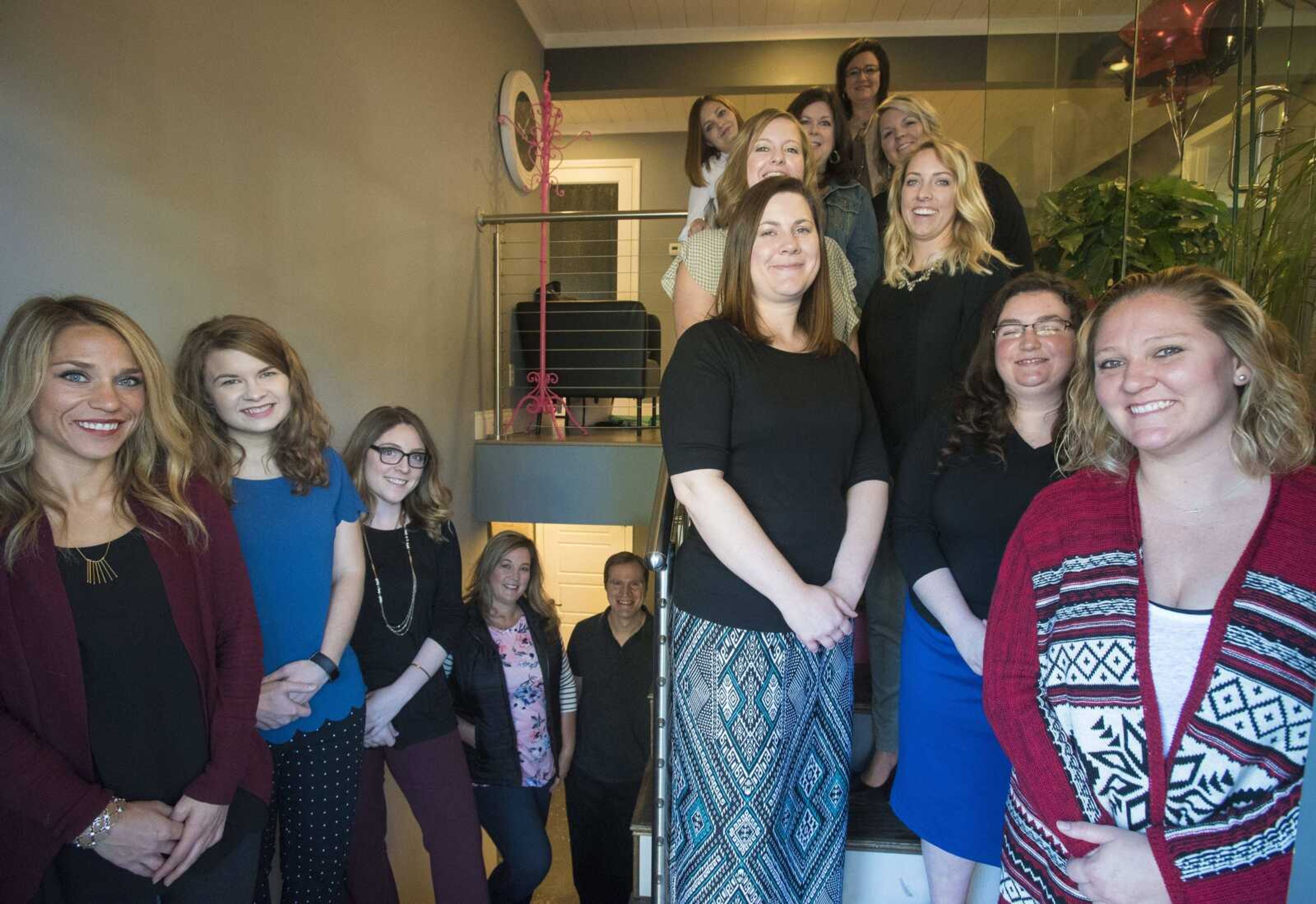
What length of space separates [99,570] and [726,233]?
126 cm

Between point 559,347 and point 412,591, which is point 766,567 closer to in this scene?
point 412,591

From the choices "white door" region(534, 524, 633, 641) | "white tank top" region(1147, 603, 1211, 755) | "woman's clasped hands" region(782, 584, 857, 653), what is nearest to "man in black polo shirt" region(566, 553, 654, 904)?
"woman's clasped hands" region(782, 584, 857, 653)

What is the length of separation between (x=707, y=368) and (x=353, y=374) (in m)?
1.92

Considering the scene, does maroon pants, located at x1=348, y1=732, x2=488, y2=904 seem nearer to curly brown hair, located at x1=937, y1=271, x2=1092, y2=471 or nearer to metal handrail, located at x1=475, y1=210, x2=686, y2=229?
curly brown hair, located at x1=937, y1=271, x2=1092, y2=471

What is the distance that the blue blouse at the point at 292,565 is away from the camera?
1.65 meters

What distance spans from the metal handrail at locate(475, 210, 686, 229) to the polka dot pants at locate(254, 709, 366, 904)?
8.89 feet

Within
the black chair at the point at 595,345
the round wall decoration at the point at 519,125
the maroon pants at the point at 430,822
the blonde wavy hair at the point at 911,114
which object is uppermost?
the round wall decoration at the point at 519,125

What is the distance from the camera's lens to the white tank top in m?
0.97

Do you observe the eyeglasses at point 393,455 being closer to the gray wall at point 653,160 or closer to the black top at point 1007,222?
the black top at point 1007,222

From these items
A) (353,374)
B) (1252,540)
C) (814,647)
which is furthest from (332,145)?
(1252,540)

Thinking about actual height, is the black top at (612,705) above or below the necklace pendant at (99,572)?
below

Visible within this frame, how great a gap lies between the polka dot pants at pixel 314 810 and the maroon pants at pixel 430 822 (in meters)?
0.34

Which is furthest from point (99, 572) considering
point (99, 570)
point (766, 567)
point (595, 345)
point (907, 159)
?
point (595, 345)

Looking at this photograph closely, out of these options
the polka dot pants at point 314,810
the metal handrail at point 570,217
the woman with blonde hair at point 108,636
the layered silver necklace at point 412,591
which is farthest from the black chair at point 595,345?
the woman with blonde hair at point 108,636
